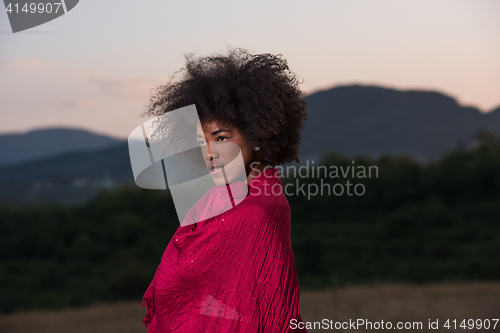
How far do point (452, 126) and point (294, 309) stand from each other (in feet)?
113

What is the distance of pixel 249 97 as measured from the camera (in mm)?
1687

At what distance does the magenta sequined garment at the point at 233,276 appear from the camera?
4.68 feet

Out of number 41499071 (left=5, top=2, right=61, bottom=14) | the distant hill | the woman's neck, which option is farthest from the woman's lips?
the distant hill

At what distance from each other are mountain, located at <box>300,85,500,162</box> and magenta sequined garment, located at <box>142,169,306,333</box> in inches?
1039

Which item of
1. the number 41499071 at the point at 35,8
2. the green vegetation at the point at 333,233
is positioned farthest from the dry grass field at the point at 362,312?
the green vegetation at the point at 333,233

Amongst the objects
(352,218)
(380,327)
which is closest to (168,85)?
(380,327)

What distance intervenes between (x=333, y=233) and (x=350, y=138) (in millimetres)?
10139

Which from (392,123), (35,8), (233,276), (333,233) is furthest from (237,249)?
(392,123)

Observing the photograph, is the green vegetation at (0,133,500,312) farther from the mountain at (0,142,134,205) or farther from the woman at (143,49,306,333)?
the woman at (143,49,306,333)

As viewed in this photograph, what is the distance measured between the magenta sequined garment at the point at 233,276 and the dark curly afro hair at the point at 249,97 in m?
0.32

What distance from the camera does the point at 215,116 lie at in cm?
165

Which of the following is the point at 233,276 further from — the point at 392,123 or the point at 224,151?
the point at 392,123

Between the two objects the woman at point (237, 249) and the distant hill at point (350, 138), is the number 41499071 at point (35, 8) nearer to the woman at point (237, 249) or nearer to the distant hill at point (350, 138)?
the woman at point (237, 249)

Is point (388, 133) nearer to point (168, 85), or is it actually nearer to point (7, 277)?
point (7, 277)
